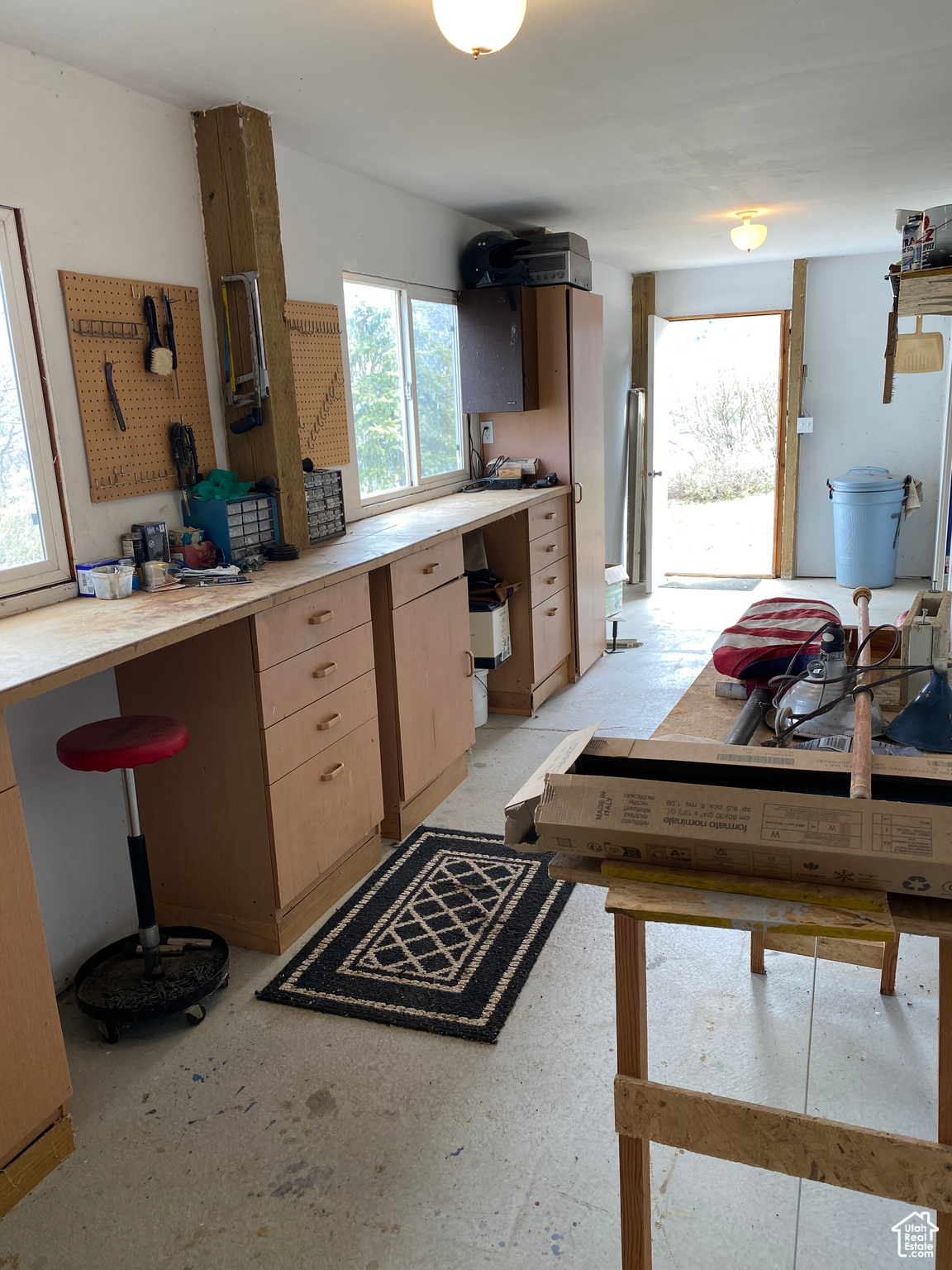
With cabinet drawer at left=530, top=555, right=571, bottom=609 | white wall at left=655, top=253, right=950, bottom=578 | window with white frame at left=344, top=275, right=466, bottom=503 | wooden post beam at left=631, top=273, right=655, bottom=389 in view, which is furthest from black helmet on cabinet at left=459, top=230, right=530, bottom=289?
white wall at left=655, top=253, right=950, bottom=578

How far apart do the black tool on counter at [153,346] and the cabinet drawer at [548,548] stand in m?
2.04

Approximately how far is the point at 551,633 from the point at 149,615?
2744 mm

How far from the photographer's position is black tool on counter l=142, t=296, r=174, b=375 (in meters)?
2.73

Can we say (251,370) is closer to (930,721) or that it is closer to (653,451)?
(930,721)

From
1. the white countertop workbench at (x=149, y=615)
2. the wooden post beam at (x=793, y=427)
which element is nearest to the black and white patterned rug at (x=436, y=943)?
the white countertop workbench at (x=149, y=615)

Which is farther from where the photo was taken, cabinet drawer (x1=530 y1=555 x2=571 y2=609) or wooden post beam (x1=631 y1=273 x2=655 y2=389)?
wooden post beam (x1=631 y1=273 x2=655 y2=389)

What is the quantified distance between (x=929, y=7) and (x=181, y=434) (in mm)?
2336

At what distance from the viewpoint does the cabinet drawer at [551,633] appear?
4.49m

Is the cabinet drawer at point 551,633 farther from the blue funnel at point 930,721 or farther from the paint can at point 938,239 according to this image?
the blue funnel at point 930,721

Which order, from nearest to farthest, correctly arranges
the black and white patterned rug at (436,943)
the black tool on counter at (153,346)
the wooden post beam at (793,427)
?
1. the black and white patterned rug at (436,943)
2. the black tool on counter at (153,346)
3. the wooden post beam at (793,427)

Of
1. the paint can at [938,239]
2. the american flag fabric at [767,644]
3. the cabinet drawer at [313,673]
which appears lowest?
the cabinet drawer at [313,673]

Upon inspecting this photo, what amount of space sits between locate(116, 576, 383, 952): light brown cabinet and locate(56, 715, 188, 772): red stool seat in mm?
242

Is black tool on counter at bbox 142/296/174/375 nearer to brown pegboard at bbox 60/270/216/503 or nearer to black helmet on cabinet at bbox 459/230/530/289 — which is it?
brown pegboard at bbox 60/270/216/503

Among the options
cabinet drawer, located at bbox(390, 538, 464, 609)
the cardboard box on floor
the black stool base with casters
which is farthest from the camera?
cabinet drawer, located at bbox(390, 538, 464, 609)
